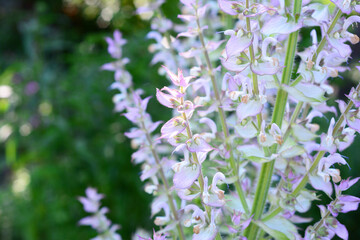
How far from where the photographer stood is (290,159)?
2.20 ft

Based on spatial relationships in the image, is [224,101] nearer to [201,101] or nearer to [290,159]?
[201,101]

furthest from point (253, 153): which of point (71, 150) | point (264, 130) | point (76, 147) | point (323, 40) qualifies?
point (71, 150)

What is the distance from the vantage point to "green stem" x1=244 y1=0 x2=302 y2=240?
1.90 ft

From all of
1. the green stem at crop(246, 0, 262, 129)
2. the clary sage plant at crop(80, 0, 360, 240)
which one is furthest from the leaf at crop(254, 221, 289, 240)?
the green stem at crop(246, 0, 262, 129)

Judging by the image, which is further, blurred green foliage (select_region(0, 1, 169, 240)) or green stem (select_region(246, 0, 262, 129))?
blurred green foliage (select_region(0, 1, 169, 240))

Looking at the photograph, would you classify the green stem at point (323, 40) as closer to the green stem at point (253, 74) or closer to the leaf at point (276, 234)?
the green stem at point (253, 74)

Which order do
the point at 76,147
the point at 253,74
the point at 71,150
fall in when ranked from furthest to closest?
1. the point at 71,150
2. the point at 76,147
3. the point at 253,74

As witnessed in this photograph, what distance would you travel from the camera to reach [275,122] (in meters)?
0.61

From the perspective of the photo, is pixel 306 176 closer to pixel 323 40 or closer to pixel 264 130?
pixel 264 130

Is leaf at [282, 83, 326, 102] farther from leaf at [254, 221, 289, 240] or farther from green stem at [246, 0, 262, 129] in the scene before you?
leaf at [254, 221, 289, 240]

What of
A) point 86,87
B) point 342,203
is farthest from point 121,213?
point 342,203

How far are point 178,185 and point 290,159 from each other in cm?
25

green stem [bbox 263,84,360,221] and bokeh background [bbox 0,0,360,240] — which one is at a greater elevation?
green stem [bbox 263,84,360,221]

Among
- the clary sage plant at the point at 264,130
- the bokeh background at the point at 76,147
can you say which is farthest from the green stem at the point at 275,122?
the bokeh background at the point at 76,147
